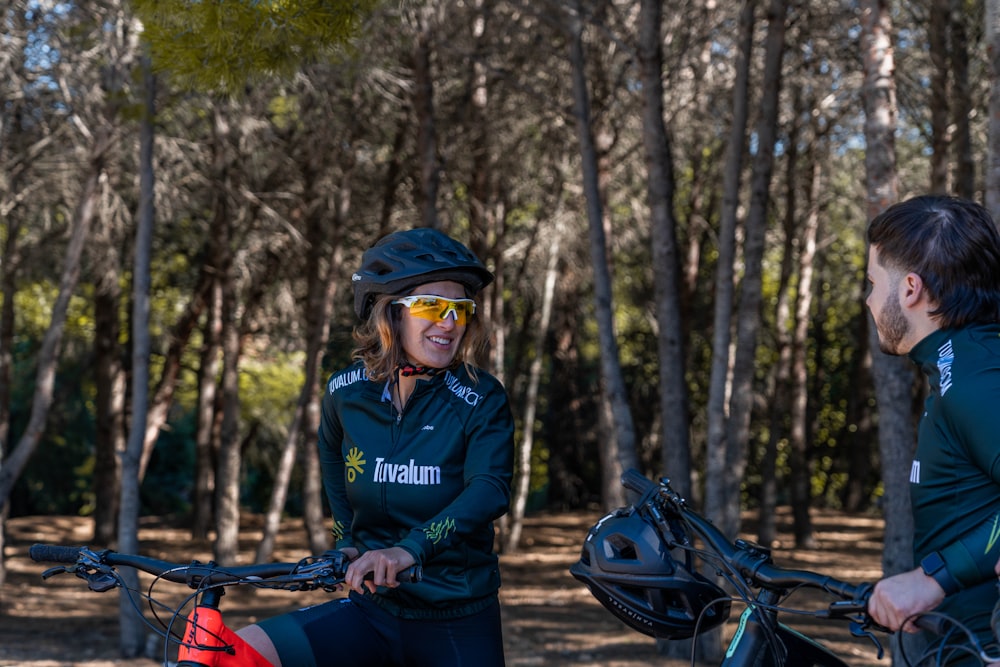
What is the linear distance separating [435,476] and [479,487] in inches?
6.6

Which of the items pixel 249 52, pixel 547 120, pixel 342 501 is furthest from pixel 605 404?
pixel 342 501

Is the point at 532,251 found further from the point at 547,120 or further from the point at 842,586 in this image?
the point at 842,586

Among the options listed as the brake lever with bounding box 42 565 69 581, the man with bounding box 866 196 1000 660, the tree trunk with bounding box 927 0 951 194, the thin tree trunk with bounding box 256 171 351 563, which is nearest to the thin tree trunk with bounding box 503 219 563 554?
the thin tree trunk with bounding box 256 171 351 563

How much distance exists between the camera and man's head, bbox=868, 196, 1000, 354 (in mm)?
2520

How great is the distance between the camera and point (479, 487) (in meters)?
2.96

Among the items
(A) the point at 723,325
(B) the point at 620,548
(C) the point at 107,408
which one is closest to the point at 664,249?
(A) the point at 723,325

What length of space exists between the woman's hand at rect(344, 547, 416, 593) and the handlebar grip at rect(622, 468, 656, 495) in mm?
561

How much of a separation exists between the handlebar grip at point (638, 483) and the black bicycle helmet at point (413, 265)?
778 mm

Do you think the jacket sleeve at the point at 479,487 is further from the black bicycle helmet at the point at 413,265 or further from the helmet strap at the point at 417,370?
the black bicycle helmet at the point at 413,265

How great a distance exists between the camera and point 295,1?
5906mm

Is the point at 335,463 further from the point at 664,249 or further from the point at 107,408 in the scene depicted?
the point at 107,408

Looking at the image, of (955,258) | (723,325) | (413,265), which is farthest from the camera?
(723,325)

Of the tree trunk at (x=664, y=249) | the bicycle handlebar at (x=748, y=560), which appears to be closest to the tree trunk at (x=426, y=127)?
the tree trunk at (x=664, y=249)

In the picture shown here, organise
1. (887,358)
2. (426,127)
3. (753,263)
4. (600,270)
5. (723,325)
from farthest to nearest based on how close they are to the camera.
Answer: (426,127), (753,263), (600,270), (723,325), (887,358)
